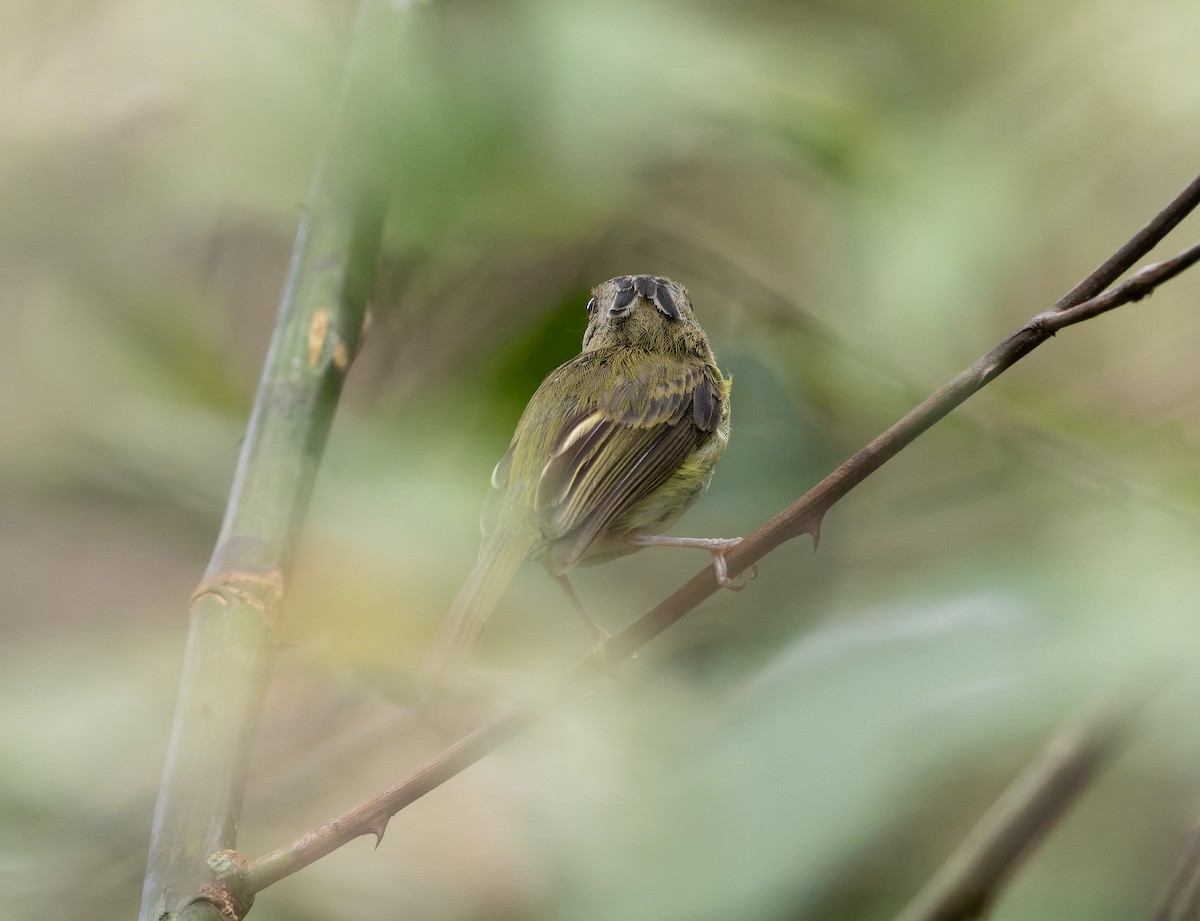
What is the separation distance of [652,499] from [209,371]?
1.96 feet

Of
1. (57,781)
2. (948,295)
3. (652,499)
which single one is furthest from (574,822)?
(948,295)

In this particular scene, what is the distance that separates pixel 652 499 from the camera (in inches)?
59.7

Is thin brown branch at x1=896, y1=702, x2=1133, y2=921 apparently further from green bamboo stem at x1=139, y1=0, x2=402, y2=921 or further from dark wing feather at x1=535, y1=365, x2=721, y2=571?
green bamboo stem at x1=139, y1=0, x2=402, y2=921

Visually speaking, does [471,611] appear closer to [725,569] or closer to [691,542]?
[725,569]

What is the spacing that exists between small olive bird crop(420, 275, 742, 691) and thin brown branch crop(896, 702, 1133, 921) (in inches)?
13.2

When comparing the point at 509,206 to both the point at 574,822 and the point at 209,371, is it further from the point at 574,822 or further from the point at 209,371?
the point at 574,822

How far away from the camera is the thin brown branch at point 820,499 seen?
0.79 meters

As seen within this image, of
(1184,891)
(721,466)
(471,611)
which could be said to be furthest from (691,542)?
(1184,891)

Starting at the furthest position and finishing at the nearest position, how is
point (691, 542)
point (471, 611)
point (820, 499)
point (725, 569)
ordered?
point (691, 542)
point (471, 611)
point (725, 569)
point (820, 499)

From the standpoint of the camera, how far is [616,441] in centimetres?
150

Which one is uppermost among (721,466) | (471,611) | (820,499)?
(721,466)

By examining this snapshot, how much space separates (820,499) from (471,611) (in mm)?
399

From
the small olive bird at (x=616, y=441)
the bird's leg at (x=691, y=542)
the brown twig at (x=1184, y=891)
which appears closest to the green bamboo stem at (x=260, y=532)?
the small olive bird at (x=616, y=441)

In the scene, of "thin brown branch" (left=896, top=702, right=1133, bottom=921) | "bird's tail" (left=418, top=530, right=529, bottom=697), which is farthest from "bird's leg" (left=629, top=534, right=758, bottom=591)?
"thin brown branch" (left=896, top=702, right=1133, bottom=921)
